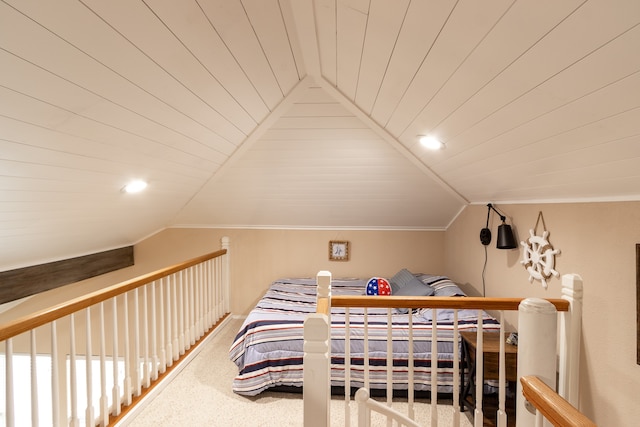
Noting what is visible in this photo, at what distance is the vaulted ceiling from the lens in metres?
0.92

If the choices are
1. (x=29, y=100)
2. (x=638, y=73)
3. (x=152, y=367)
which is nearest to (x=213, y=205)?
(x=152, y=367)

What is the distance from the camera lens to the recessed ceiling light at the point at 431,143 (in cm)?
215

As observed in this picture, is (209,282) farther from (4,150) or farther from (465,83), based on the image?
(465,83)

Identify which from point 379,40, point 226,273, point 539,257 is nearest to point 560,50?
point 379,40

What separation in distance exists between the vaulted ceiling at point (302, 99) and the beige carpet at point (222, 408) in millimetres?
1461

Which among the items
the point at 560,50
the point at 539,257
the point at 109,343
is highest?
the point at 560,50

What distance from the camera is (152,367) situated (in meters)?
2.56

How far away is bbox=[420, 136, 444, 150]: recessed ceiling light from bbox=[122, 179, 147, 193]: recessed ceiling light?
1969 millimetres

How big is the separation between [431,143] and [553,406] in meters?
1.75

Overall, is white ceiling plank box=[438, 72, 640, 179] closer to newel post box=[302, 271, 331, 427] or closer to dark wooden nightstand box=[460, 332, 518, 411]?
newel post box=[302, 271, 331, 427]

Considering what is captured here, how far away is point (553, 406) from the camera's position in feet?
2.49

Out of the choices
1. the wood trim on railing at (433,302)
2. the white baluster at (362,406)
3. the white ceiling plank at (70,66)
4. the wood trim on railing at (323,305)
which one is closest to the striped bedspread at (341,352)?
the wood trim on railing at (433,302)

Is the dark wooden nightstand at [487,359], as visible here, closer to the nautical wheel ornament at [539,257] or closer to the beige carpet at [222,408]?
the beige carpet at [222,408]

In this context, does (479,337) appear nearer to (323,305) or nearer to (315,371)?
(323,305)
